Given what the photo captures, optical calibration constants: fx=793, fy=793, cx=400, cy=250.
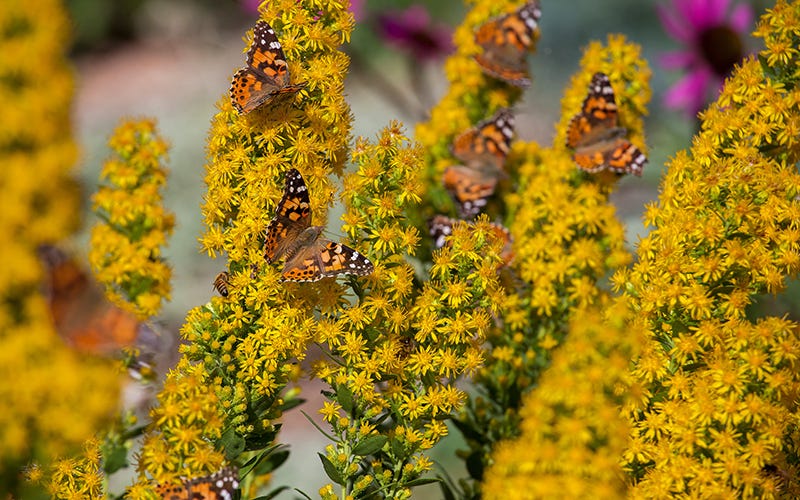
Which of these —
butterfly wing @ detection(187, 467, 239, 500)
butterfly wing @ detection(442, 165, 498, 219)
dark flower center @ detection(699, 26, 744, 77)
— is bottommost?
→ butterfly wing @ detection(187, 467, 239, 500)

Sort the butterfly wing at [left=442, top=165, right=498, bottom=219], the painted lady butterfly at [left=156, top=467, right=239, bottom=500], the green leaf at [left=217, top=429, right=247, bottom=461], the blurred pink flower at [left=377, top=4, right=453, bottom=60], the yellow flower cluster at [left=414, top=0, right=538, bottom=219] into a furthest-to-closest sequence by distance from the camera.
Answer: the blurred pink flower at [left=377, top=4, right=453, bottom=60] → the yellow flower cluster at [left=414, top=0, right=538, bottom=219] → the butterfly wing at [left=442, top=165, right=498, bottom=219] → the green leaf at [left=217, top=429, right=247, bottom=461] → the painted lady butterfly at [left=156, top=467, right=239, bottom=500]

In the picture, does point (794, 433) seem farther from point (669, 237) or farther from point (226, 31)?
point (226, 31)

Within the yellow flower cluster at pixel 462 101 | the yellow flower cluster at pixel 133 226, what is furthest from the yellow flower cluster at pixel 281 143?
the yellow flower cluster at pixel 462 101

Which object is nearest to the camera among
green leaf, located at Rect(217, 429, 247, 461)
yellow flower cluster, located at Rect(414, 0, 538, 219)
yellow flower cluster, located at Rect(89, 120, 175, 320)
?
green leaf, located at Rect(217, 429, 247, 461)

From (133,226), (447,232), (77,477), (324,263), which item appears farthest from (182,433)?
(447,232)

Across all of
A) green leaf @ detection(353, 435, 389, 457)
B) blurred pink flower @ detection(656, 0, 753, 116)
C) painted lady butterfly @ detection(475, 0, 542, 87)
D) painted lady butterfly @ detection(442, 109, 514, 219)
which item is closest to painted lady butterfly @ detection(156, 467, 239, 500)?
green leaf @ detection(353, 435, 389, 457)

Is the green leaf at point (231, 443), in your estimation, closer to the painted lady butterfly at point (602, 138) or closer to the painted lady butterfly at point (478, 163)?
the painted lady butterfly at point (478, 163)

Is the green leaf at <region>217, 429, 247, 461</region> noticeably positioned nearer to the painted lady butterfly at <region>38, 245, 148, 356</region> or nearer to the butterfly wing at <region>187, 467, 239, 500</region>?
the butterfly wing at <region>187, 467, 239, 500</region>
